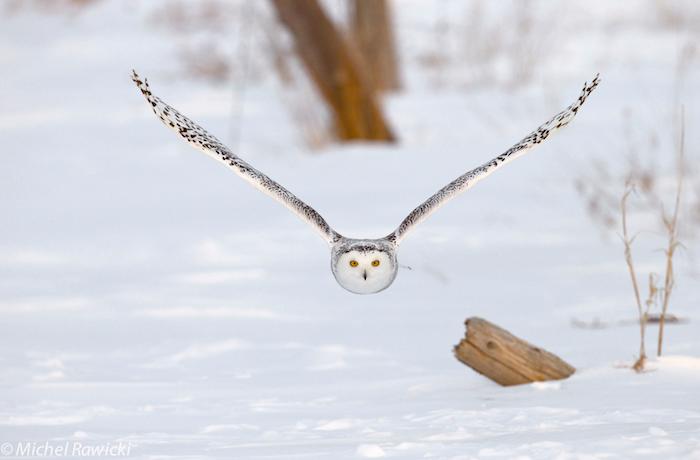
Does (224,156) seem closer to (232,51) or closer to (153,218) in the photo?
(153,218)

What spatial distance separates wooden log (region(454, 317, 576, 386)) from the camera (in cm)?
493

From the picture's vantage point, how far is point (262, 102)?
14.9m

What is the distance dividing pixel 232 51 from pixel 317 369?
12841 millimetres

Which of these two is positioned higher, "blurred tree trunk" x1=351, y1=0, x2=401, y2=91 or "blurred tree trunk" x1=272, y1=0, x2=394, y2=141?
"blurred tree trunk" x1=351, y1=0, x2=401, y2=91

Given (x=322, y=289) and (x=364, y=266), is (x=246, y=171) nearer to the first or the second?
(x=364, y=266)

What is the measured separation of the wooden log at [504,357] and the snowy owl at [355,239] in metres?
0.58

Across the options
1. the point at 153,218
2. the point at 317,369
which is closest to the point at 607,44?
the point at 153,218

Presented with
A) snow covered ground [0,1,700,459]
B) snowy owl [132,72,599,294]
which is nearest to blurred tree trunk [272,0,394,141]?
snow covered ground [0,1,700,459]

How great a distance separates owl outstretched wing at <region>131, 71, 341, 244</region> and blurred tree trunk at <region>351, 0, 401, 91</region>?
29.9 feet

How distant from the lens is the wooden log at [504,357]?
16.2 ft

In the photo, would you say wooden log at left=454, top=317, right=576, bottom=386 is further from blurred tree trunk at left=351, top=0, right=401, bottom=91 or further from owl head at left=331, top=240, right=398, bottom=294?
blurred tree trunk at left=351, top=0, right=401, bottom=91

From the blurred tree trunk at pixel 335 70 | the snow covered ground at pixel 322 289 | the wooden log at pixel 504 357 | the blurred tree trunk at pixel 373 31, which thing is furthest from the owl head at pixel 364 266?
the blurred tree trunk at pixel 373 31

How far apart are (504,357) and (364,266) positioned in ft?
2.83

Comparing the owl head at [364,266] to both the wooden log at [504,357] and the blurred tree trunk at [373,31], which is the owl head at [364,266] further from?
the blurred tree trunk at [373,31]
